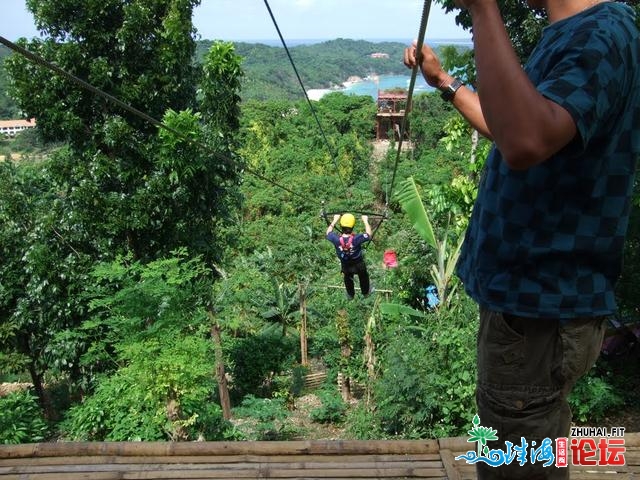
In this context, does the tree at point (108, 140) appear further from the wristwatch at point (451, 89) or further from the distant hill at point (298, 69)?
the distant hill at point (298, 69)

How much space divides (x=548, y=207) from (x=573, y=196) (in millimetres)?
41

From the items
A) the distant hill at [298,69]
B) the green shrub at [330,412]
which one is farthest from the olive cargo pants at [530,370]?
the distant hill at [298,69]

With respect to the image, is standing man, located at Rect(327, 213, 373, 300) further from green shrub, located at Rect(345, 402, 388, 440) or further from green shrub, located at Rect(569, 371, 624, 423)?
green shrub, located at Rect(569, 371, 624, 423)

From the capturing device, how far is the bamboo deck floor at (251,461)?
2.21 m

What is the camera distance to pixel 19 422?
16.9ft

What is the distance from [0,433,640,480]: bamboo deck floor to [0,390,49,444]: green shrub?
2.85m

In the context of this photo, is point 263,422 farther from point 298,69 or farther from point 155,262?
point 298,69

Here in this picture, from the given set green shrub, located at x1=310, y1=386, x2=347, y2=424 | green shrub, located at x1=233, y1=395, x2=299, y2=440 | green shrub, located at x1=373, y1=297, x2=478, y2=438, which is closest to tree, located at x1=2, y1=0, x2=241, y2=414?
green shrub, located at x1=233, y1=395, x2=299, y2=440

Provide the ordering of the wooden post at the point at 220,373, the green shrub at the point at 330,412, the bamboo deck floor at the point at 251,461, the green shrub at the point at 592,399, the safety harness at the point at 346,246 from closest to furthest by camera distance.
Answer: the bamboo deck floor at the point at 251,461, the green shrub at the point at 592,399, the safety harness at the point at 346,246, the wooden post at the point at 220,373, the green shrub at the point at 330,412

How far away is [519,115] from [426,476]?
72.6 inches

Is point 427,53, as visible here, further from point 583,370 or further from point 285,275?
point 285,275

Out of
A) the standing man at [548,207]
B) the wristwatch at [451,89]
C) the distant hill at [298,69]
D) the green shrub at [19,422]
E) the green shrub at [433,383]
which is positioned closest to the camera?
the standing man at [548,207]

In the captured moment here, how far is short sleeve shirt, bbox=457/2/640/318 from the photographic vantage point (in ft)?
2.52

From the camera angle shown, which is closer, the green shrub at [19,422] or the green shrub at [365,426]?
the green shrub at [19,422]
